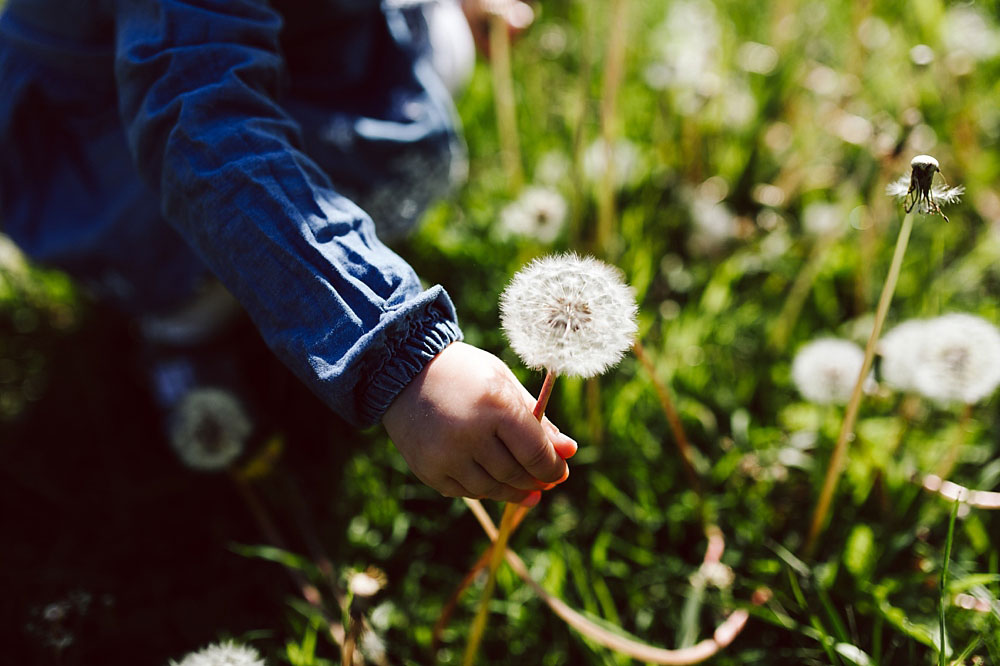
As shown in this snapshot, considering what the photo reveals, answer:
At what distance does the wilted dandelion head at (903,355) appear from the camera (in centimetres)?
105

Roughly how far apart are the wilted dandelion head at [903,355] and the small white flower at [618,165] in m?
0.67

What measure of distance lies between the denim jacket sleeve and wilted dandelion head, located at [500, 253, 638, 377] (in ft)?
0.29

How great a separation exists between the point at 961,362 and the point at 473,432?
29.1 inches

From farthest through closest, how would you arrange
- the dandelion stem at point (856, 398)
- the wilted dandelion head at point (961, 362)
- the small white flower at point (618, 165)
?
the small white flower at point (618, 165), the wilted dandelion head at point (961, 362), the dandelion stem at point (856, 398)

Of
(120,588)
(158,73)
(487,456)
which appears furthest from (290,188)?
(120,588)

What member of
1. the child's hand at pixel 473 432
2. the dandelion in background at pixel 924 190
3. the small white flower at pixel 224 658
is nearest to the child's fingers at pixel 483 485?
the child's hand at pixel 473 432

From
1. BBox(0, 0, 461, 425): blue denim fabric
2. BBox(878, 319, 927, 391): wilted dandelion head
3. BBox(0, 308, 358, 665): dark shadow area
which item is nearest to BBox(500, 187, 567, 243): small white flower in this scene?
BBox(0, 0, 461, 425): blue denim fabric

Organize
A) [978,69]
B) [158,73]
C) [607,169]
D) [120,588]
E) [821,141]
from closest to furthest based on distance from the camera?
[158,73], [120,588], [607,169], [821,141], [978,69]

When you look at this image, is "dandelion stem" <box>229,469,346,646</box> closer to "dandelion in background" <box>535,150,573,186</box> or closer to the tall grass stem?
the tall grass stem

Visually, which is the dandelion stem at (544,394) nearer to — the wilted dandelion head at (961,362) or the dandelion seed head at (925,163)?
the dandelion seed head at (925,163)

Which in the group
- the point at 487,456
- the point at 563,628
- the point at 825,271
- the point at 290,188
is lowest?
the point at 563,628

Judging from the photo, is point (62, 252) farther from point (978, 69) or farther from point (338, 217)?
point (978, 69)

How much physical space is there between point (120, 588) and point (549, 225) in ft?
3.23

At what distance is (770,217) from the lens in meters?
1.41
